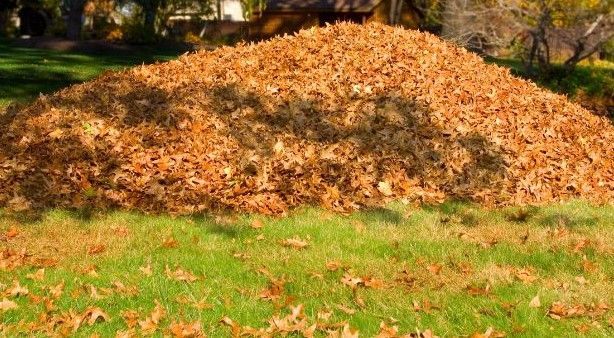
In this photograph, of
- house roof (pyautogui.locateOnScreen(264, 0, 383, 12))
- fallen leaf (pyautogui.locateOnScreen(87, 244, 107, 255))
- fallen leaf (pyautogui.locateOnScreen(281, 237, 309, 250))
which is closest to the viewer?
fallen leaf (pyautogui.locateOnScreen(87, 244, 107, 255))

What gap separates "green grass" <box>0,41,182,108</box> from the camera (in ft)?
51.9

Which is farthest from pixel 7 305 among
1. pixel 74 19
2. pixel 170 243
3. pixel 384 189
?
pixel 74 19

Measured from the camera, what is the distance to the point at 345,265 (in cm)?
596

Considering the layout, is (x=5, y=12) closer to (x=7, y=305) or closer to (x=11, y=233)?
(x=11, y=233)

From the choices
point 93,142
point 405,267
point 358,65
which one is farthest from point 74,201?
point 358,65

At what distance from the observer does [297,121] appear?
9.12 metres

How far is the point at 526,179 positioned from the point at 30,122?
583cm

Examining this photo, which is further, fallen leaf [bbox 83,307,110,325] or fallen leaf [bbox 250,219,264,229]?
fallen leaf [bbox 250,219,264,229]

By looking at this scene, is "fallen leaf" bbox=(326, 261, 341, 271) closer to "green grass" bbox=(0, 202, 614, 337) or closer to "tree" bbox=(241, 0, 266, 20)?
"green grass" bbox=(0, 202, 614, 337)

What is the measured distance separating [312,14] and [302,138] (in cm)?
2606

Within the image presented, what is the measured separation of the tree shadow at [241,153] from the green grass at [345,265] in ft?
1.44

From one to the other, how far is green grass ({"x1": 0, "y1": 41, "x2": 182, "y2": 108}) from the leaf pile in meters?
5.34

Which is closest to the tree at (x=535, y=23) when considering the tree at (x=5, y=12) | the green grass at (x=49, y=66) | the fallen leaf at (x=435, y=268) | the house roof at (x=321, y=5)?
the green grass at (x=49, y=66)

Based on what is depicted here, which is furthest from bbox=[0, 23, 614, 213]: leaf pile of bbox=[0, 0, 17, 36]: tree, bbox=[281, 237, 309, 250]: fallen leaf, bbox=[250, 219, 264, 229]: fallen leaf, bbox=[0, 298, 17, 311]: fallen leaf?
bbox=[0, 0, 17, 36]: tree
